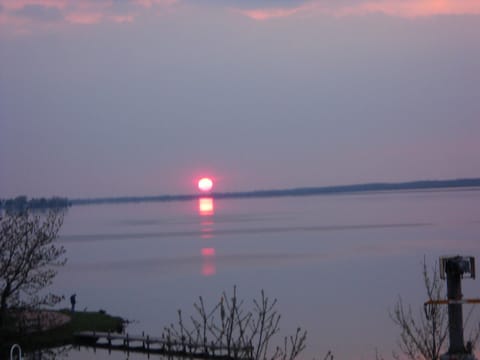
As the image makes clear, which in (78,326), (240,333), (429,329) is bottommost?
(78,326)

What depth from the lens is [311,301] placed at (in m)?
38.4

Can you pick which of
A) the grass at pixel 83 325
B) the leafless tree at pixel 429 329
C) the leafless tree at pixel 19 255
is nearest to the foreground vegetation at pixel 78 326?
the grass at pixel 83 325

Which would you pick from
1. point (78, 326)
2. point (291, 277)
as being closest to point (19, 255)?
point (78, 326)

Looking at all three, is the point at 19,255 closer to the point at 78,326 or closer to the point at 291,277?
the point at 78,326

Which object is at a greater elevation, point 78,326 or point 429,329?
point 429,329

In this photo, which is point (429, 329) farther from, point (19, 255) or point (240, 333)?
point (19, 255)

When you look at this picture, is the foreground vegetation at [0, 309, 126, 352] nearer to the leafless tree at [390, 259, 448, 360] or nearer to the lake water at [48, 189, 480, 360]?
the lake water at [48, 189, 480, 360]

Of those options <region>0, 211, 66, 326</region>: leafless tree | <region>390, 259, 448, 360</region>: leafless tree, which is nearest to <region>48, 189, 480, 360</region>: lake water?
<region>0, 211, 66, 326</region>: leafless tree

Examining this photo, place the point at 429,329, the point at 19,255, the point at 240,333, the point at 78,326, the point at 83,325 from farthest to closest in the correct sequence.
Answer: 1. the point at 83,325
2. the point at 78,326
3. the point at 19,255
4. the point at 429,329
5. the point at 240,333

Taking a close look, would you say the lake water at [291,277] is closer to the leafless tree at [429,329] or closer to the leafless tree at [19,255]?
the leafless tree at [19,255]

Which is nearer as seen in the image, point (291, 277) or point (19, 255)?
point (19, 255)

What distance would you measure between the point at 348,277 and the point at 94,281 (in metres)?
18.1

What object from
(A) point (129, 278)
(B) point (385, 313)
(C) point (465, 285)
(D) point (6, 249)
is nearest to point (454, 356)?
(D) point (6, 249)

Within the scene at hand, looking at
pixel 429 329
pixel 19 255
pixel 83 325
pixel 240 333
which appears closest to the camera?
pixel 240 333
